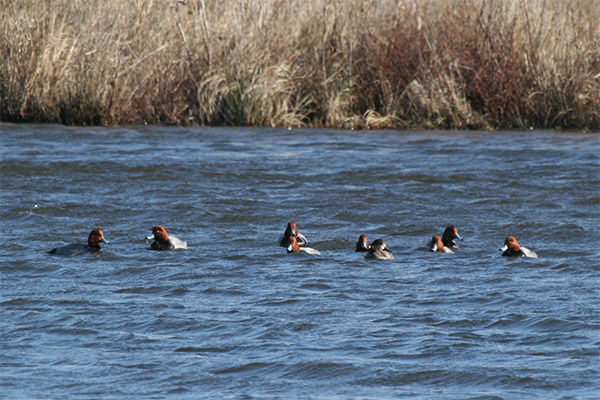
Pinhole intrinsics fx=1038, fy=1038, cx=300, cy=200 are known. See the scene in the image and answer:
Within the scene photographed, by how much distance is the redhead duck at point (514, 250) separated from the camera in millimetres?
10227

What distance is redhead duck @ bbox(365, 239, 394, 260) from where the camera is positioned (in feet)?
33.5

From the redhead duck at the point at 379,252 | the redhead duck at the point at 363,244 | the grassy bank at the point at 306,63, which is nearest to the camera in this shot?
the redhead duck at the point at 379,252

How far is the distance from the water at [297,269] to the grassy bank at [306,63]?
0.68 m

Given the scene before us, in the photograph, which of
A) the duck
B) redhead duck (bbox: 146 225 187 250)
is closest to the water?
the duck

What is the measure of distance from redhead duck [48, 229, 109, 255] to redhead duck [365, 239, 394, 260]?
272 cm

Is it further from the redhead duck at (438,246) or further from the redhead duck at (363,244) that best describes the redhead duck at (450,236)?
the redhead duck at (363,244)

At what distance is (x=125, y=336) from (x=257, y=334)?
944 mm

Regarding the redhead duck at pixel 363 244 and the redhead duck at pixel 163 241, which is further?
the redhead duck at pixel 363 244

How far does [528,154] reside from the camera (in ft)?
51.3

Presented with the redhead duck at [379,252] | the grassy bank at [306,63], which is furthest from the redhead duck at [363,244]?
the grassy bank at [306,63]

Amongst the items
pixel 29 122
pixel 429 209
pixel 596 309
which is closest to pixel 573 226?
pixel 429 209

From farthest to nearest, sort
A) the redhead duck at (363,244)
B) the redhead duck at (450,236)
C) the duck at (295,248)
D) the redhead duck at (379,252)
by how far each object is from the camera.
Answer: the redhead duck at (450,236), the redhead duck at (363,244), the duck at (295,248), the redhead duck at (379,252)

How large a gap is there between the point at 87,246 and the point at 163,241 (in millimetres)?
764

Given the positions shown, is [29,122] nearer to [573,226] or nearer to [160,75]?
[160,75]
